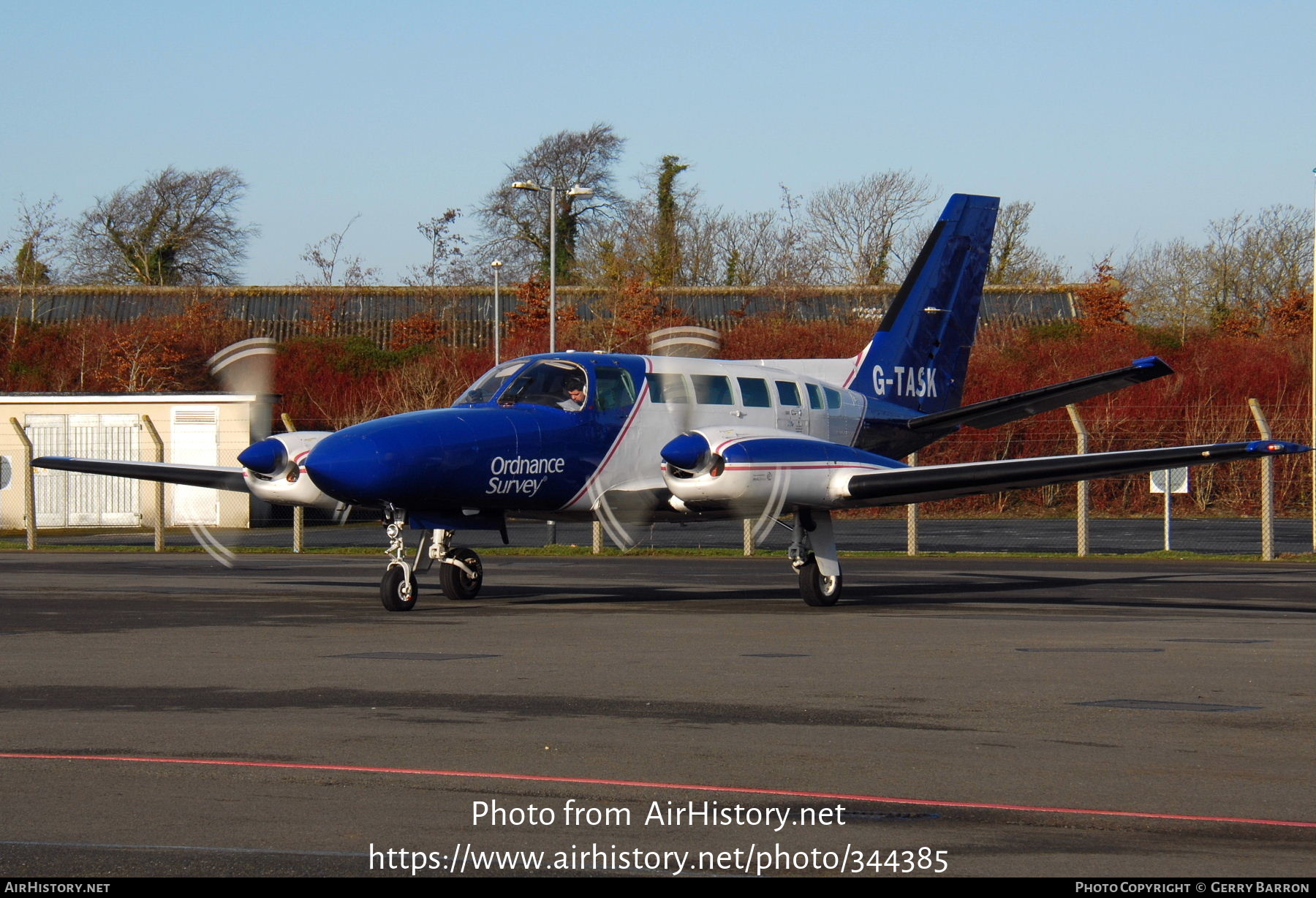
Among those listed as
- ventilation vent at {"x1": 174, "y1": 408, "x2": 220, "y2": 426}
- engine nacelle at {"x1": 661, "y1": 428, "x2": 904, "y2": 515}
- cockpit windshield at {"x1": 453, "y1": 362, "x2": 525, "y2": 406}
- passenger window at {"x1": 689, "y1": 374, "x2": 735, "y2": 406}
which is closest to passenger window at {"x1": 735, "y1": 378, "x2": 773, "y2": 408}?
passenger window at {"x1": 689, "y1": 374, "x2": 735, "y2": 406}

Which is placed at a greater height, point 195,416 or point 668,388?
point 668,388

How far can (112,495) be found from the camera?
35594mm

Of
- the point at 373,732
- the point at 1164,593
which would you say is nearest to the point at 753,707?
the point at 373,732

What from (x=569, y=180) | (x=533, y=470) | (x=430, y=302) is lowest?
(x=533, y=470)

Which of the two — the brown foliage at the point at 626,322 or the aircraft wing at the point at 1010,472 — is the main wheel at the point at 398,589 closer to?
the aircraft wing at the point at 1010,472

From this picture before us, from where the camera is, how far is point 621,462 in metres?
16.7

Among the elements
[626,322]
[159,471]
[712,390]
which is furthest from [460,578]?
[626,322]

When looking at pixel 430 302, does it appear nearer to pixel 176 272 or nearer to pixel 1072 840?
pixel 176 272

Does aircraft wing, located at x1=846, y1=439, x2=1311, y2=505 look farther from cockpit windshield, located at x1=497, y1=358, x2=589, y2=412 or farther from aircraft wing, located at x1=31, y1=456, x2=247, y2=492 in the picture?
aircraft wing, located at x1=31, y1=456, x2=247, y2=492

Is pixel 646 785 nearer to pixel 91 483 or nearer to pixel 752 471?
pixel 752 471

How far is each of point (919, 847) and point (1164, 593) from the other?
45.2 ft

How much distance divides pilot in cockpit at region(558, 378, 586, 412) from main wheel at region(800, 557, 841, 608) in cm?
322

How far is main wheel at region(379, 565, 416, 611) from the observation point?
15.5 metres

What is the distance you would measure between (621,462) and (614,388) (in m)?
0.88
